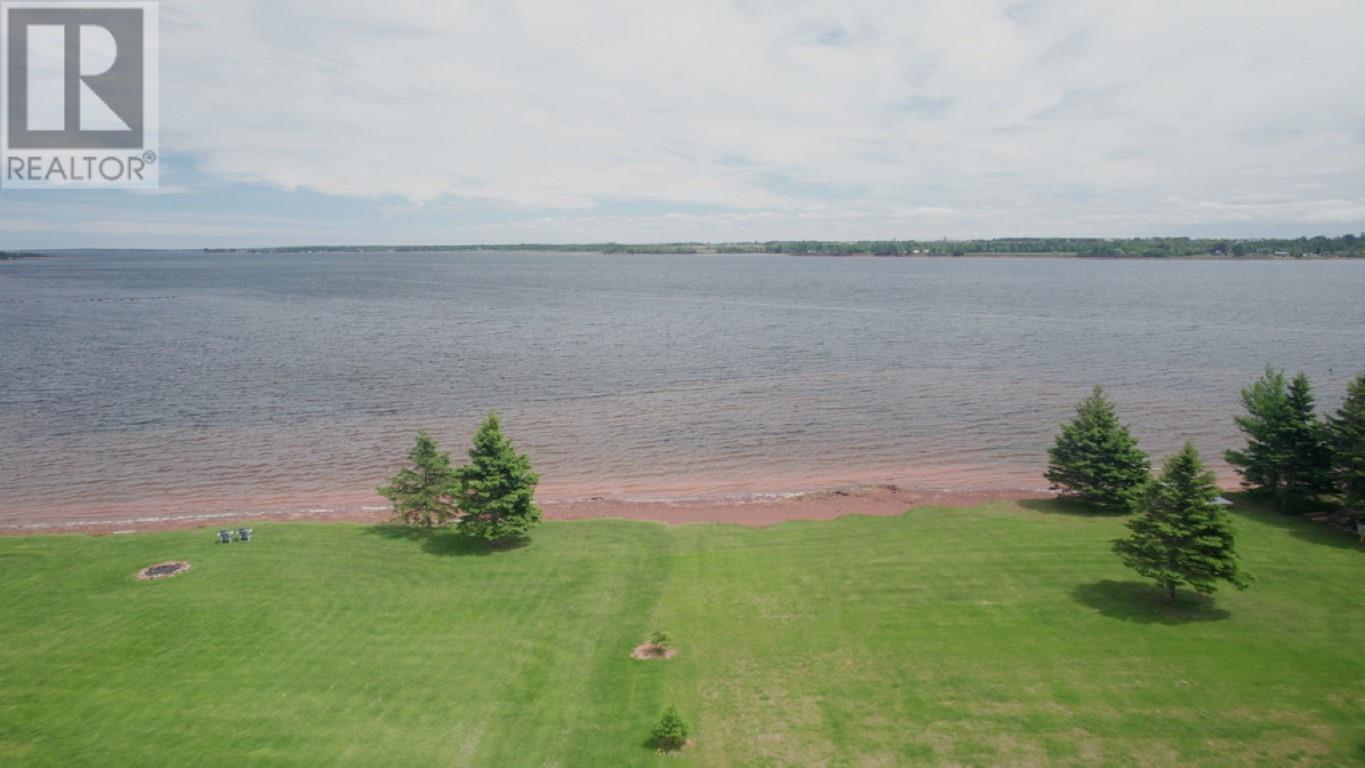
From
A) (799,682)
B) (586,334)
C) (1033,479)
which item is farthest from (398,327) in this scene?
(799,682)

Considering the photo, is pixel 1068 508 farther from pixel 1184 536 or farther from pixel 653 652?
pixel 653 652

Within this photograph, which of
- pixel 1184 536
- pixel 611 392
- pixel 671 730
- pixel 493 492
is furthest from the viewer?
pixel 611 392

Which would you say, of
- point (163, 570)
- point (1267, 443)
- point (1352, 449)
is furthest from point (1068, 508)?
point (163, 570)

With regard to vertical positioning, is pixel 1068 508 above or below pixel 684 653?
above

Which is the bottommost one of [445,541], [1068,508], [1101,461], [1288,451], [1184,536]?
[445,541]

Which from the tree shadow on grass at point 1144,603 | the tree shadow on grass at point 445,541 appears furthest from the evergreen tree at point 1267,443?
the tree shadow on grass at point 445,541

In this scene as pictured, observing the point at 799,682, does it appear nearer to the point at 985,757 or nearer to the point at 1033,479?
the point at 985,757

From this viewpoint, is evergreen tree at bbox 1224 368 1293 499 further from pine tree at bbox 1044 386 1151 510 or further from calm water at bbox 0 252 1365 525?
calm water at bbox 0 252 1365 525

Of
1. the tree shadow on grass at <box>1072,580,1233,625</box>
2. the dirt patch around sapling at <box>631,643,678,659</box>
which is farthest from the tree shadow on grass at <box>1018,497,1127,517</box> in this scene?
the dirt patch around sapling at <box>631,643,678,659</box>
